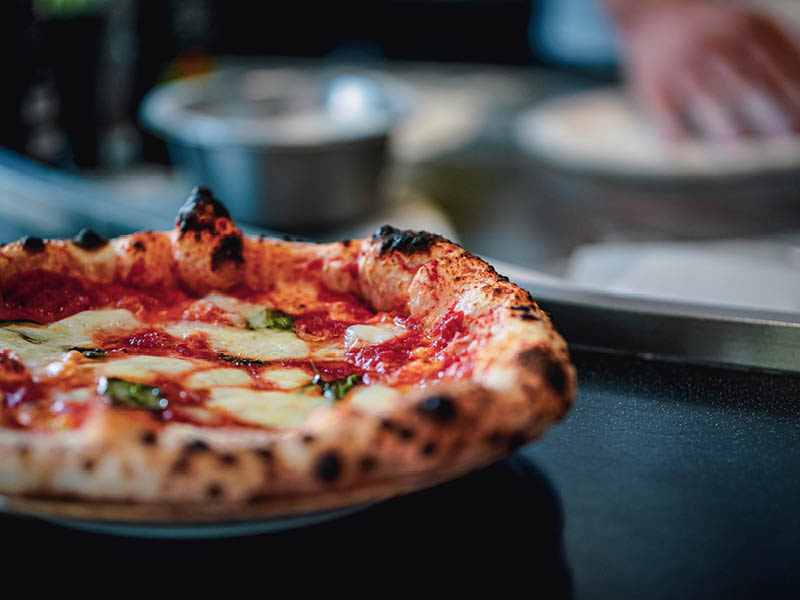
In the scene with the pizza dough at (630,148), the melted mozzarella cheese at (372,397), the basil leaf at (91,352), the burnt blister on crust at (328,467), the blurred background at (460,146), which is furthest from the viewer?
the pizza dough at (630,148)

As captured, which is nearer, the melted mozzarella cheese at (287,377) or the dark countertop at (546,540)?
the dark countertop at (546,540)

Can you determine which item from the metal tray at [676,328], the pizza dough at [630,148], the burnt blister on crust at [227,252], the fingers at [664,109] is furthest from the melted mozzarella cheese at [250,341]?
the fingers at [664,109]

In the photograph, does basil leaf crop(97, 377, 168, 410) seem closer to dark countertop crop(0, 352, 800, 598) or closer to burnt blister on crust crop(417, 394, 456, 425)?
dark countertop crop(0, 352, 800, 598)

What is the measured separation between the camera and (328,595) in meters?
0.72

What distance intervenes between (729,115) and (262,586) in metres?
2.46

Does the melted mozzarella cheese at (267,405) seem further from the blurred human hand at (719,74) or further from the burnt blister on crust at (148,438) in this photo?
the blurred human hand at (719,74)

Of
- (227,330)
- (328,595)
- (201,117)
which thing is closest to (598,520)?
(328,595)

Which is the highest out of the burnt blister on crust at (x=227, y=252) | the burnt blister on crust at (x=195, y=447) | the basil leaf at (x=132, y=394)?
the burnt blister on crust at (x=195, y=447)

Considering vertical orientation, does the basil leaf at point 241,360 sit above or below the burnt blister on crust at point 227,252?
below

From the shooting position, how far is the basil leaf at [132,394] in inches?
31.5

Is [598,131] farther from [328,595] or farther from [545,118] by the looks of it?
[328,595]

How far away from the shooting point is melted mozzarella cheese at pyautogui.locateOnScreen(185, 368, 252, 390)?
2.83ft

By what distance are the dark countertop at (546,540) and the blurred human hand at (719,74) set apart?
1.96 m

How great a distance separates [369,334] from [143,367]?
26cm
